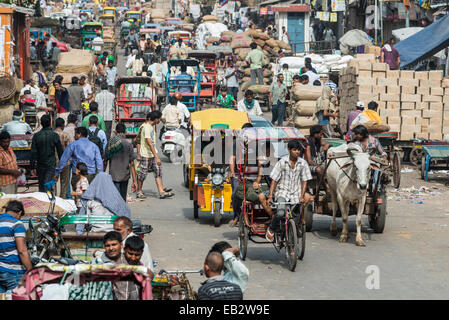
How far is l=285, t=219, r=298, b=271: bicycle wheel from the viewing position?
10.2 m

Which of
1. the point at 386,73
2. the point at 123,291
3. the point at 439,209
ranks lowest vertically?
the point at 439,209

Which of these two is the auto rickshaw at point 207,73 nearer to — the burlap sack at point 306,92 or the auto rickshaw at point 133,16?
the burlap sack at point 306,92

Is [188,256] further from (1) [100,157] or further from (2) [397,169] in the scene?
(2) [397,169]

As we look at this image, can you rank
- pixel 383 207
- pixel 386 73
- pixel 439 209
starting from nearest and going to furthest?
pixel 383 207
pixel 439 209
pixel 386 73

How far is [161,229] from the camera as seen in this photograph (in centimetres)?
1323

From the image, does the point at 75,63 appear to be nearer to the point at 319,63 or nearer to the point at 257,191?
the point at 319,63

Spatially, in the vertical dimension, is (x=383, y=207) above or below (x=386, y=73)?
below

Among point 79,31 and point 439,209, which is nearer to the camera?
point 439,209

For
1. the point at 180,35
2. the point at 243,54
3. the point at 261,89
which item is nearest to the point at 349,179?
the point at 261,89

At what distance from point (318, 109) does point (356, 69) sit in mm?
1490

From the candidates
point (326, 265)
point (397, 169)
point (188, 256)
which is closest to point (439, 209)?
point (397, 169)

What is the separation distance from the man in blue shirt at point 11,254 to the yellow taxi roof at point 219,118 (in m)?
7.14

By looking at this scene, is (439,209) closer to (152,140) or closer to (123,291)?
(152,140)
